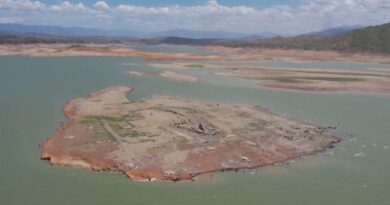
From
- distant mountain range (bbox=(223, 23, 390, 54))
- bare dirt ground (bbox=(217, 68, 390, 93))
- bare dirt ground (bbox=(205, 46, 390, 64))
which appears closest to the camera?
bare dirt ground (bbox=(217, 68, 390, 93))

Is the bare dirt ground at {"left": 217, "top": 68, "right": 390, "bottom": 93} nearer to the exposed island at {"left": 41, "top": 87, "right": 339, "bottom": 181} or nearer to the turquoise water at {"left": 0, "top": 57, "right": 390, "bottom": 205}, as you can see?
the turquoise water at {"left": 0, "top": 57, "right": 390, "bottom": 205}

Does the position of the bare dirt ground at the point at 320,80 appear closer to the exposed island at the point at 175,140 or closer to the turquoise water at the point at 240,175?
the turquoise water at the point at 240,175

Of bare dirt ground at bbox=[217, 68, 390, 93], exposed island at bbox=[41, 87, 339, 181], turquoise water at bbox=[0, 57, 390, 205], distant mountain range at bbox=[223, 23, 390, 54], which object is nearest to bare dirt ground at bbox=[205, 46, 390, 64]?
distant mountain range at bbox=[223, 23, 390, 54]

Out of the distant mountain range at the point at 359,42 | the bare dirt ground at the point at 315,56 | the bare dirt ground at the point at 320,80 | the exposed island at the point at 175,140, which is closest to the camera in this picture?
the exposed island at the point at 175,140

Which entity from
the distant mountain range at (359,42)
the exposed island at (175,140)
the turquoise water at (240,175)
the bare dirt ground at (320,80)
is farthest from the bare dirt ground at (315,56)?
the exposed island at (175,140)

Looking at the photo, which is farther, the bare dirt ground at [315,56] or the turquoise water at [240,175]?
the bare dirt ground at [315,56]

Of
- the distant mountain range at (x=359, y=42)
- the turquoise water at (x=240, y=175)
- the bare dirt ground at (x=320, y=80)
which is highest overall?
the distant mountain range at (x=359, y=42)

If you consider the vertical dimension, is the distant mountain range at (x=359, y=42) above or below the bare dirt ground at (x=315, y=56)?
above

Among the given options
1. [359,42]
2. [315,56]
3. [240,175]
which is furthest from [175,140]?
[359,42]

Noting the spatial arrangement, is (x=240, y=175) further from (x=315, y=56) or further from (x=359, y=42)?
(x=359, y=42)
